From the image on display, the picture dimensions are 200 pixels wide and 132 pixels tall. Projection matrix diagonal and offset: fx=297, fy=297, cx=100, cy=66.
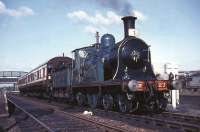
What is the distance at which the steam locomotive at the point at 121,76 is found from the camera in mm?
14125

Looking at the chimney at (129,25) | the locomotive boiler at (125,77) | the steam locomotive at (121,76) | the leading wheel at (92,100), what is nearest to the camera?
the locomotive boiler at (125,77)

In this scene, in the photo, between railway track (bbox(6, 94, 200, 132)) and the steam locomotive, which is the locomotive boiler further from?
railway track (bbox(6, 94, 200, 132))

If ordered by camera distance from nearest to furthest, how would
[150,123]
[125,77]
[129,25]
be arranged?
[150,123], [125,77], [129,25]

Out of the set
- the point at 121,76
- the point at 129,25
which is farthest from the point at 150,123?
the point at 129,25

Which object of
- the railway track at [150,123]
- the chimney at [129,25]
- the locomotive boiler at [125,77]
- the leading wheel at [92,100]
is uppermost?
the chimney at [129,25]

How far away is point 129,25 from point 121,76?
267cm

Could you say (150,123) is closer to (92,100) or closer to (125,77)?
(125,77)

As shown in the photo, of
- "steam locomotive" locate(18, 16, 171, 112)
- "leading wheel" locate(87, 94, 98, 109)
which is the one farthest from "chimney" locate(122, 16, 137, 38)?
"leading wheel" locate(87, 94, 98, 109)

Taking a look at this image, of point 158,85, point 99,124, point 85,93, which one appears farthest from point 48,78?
point 99,124

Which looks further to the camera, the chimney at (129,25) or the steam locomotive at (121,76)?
the chimney at (129,25)

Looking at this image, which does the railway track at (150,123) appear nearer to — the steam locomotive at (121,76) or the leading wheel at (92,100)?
the steam locomotive at (121,76)

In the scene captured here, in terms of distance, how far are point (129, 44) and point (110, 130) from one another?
258 inches

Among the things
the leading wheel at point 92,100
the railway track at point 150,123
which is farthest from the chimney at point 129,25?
the railway track at point 150,123

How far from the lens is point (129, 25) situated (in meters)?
15.4
